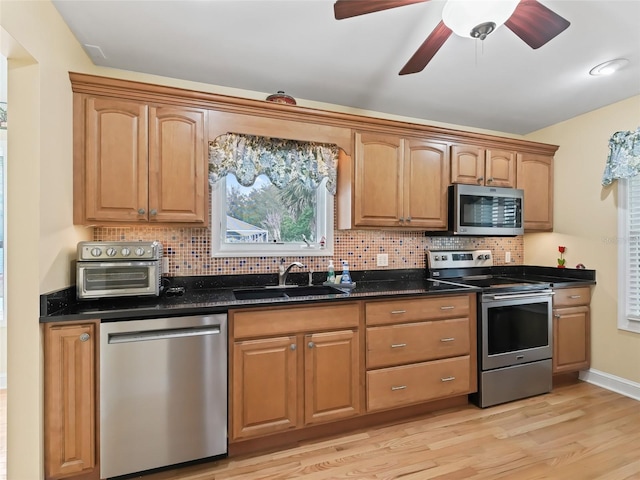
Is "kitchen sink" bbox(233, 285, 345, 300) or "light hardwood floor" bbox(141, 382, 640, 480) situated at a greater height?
"kitchen sink" bbox(233, 285, 345, 300)

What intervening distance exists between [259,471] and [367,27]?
255 centimetres

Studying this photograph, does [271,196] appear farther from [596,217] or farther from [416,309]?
[596,217]

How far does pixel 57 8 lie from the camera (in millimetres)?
1673

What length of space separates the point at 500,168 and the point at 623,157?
0.88m

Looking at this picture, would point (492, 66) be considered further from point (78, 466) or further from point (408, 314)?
point (78, 466)

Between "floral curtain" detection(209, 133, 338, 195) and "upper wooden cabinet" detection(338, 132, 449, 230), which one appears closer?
"floral curtain" detection(209, 133, 338, 195)

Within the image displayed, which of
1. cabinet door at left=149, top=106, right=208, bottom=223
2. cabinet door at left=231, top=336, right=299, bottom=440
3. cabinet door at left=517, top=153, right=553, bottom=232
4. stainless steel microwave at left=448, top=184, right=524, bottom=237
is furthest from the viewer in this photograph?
cabinet door at left=517, top=153, right=553, bottom=232

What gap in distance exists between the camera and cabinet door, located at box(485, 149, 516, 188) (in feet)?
9.86

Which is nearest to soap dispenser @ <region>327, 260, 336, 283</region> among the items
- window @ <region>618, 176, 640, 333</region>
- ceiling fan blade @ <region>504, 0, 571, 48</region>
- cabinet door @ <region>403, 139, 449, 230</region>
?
cabinet door @ <region>403, 139, 449, 230</region>

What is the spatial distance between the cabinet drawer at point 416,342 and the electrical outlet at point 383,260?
74 cm

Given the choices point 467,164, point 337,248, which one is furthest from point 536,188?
point 337,248

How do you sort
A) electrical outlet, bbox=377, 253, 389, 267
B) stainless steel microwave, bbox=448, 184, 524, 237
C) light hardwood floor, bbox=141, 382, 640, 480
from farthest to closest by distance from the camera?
1. electrical outlet, bbox=377, 253, 389, 267
2. stainless steel microwave, bbox=448, 184, 524, 237
3. light hardwood floor, bbox=141, 382, 640, 480

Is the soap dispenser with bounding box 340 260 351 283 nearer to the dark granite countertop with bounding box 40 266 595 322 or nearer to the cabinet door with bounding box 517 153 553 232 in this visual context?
the dark granite countertop with bounding box 40 266 595 322

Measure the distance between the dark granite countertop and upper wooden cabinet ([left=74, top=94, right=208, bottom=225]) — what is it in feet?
1.62
